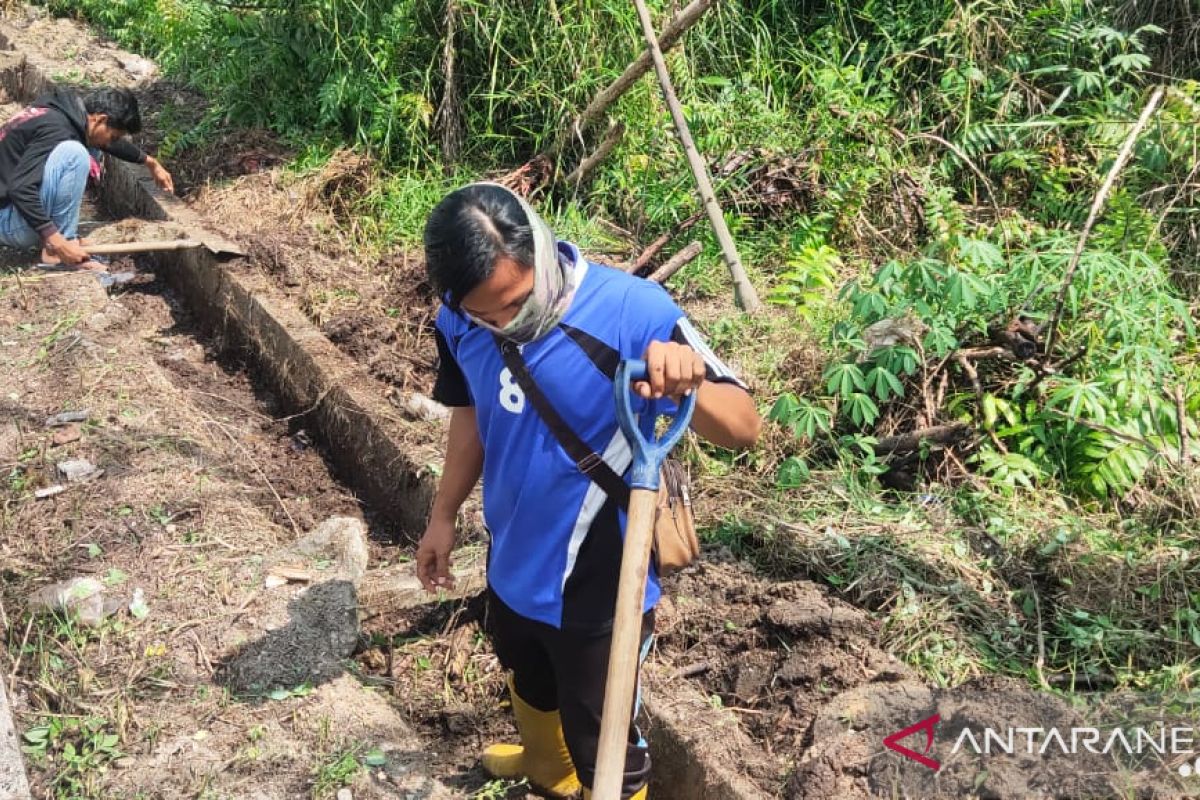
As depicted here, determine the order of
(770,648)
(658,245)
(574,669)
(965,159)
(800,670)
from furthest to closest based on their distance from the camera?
(965,159), (658,245), (770,648), (800,670), (574,669)

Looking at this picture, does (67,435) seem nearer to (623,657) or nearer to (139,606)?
(139,606)

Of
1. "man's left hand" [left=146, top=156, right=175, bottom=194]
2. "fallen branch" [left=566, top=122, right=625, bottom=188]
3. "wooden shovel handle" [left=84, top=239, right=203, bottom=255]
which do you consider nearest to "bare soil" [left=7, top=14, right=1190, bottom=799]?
"wooden shovel handle" [left=84, top=239, right=203, bottom=255]

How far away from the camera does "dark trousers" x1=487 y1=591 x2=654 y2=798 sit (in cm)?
247

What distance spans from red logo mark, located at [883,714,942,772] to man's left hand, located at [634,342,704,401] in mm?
1388

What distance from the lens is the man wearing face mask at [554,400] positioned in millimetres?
2092

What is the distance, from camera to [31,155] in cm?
612

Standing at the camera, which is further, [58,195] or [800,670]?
[58,195]

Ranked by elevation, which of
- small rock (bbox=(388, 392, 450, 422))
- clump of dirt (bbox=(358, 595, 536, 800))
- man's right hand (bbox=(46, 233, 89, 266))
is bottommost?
clump of dirt (bbox=(358, 595, 536, 800))

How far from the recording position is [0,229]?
20.7 ft

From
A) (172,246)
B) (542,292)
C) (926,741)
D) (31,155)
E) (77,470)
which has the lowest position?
(926,741)

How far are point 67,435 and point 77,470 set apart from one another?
0.30 metres

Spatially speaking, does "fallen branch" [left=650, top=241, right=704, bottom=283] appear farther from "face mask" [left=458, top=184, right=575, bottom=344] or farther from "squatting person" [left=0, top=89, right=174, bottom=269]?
"squatting person" [left=0, top=89, right=174, bottom=269]

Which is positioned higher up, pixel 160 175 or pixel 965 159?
pixel 965 159

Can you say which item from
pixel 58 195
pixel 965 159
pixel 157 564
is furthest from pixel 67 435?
pixel 965 159
